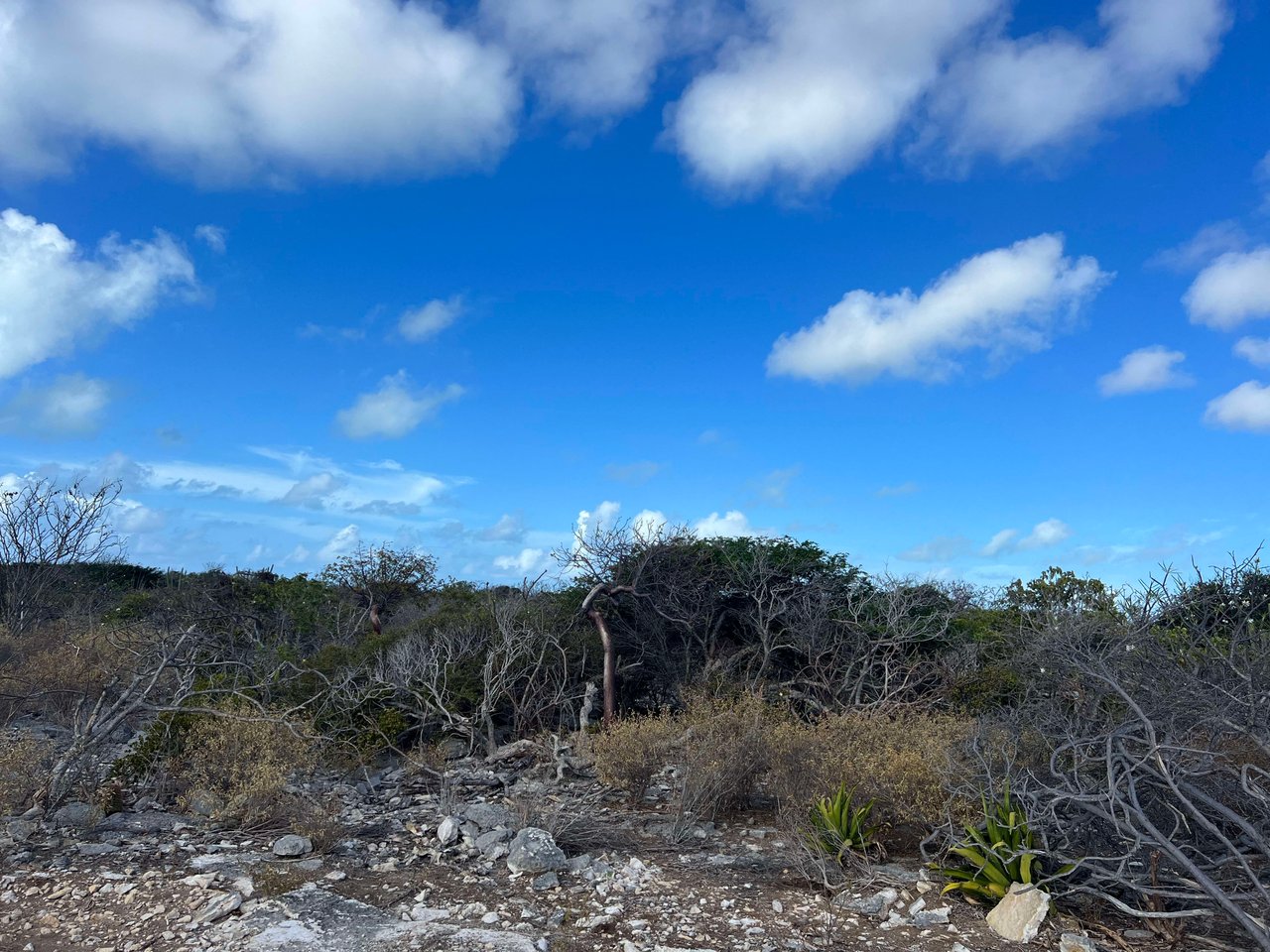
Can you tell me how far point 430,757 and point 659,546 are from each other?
17.1ft

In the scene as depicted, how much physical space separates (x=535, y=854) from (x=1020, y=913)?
3.49m

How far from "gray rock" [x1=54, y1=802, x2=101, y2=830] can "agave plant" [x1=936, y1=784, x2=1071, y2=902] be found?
22.9ft

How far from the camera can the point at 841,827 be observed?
699 cm

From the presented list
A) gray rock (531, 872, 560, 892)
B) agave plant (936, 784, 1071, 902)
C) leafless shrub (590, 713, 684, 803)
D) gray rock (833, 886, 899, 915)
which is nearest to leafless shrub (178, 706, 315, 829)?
gray rock (531, 872, 560, 892)

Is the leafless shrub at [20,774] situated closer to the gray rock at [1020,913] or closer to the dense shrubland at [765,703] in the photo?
the dense shrubland at [765,703]

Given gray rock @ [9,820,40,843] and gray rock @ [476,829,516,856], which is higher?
gray rock @ [9,820,40,843]

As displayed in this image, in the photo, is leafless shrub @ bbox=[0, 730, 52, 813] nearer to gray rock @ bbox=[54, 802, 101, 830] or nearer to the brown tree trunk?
gray rock @ bbox=[54, 802, 101, 830]

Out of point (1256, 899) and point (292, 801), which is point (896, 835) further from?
point (292, 801)

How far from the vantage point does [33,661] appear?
13.3m

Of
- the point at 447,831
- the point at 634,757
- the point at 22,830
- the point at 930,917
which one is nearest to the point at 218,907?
the point at 447,831

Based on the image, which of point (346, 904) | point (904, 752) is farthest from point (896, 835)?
point (346, 904)

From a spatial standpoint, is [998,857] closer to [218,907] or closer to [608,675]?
[218,907]

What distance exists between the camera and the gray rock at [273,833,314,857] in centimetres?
717

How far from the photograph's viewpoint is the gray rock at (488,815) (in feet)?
26.4
